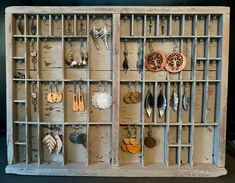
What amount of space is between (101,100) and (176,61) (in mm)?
394

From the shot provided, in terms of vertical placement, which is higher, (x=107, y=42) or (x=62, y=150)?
(x=107, y=42)

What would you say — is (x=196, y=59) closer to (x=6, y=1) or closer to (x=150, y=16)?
(x=150, y=16)

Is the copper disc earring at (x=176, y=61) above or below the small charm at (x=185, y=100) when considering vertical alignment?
above

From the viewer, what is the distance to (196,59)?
1.39 metres

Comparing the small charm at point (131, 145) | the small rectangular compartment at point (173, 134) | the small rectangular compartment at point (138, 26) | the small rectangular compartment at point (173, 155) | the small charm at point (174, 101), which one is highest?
the small rectangular compartment at point (138, 26)

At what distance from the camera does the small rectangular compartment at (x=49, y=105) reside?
1.44m

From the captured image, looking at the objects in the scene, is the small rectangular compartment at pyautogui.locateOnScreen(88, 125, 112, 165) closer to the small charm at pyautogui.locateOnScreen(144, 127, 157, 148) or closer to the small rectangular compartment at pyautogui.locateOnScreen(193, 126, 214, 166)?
the small charm at pyautogui.locateOnScreen(144, 127, 157, 148)

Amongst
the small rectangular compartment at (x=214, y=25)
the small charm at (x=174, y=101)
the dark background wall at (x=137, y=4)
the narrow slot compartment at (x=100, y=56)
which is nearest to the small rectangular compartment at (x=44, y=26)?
the narrow slot compartment at (x=100, y=56)

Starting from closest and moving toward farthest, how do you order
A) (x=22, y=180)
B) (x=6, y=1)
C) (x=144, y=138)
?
1. (x=22, y=180)
2. (x=144, y=138)
3. (x=6, y=1)

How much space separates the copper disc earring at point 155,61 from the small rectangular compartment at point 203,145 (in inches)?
13.7

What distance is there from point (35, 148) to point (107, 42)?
0.62m

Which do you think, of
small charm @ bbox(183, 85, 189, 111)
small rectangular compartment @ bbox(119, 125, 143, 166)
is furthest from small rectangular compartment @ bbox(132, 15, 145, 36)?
small rectangular compartment @ bbox(119, 125, 143, 166)

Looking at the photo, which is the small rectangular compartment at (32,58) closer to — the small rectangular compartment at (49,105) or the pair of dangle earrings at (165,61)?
the small rectangular compartment at (49,105)

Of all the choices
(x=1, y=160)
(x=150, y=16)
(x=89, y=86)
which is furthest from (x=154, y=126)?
(x=1, y=160)
